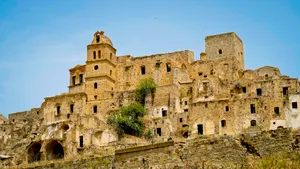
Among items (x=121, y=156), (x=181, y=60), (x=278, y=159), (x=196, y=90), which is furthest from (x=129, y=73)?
(x=278, y=159)

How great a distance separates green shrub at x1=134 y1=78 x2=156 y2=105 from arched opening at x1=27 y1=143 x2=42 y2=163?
35.9 feet

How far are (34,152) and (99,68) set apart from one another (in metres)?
12.2

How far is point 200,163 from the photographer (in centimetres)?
1739

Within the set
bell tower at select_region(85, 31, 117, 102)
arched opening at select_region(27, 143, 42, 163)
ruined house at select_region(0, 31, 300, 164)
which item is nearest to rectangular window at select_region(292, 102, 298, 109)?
ruined house at select_region(0, 31, 300, 164)

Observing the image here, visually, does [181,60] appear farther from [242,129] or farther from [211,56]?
[242,129]

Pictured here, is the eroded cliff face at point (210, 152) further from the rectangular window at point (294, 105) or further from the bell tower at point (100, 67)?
the bell tower at point (100, 67)

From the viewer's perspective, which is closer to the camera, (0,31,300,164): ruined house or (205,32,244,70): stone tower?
(0,31,300,164): ruined house

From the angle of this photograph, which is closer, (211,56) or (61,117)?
(61,117)

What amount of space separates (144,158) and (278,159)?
4.67 meters

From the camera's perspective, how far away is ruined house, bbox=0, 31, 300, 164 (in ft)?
168

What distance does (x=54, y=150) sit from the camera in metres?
52.5

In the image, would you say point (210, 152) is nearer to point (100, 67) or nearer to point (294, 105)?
point (294, 105)

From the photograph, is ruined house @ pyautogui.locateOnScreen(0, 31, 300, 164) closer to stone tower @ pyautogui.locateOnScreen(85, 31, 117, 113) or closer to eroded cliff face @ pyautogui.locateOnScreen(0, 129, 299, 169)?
stone tower @ pyautogui.locateOnScreen(85, 31, 117, 113)

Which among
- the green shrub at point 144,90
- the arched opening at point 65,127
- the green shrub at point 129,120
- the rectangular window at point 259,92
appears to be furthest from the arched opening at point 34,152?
the rectangular window at point 259,92
